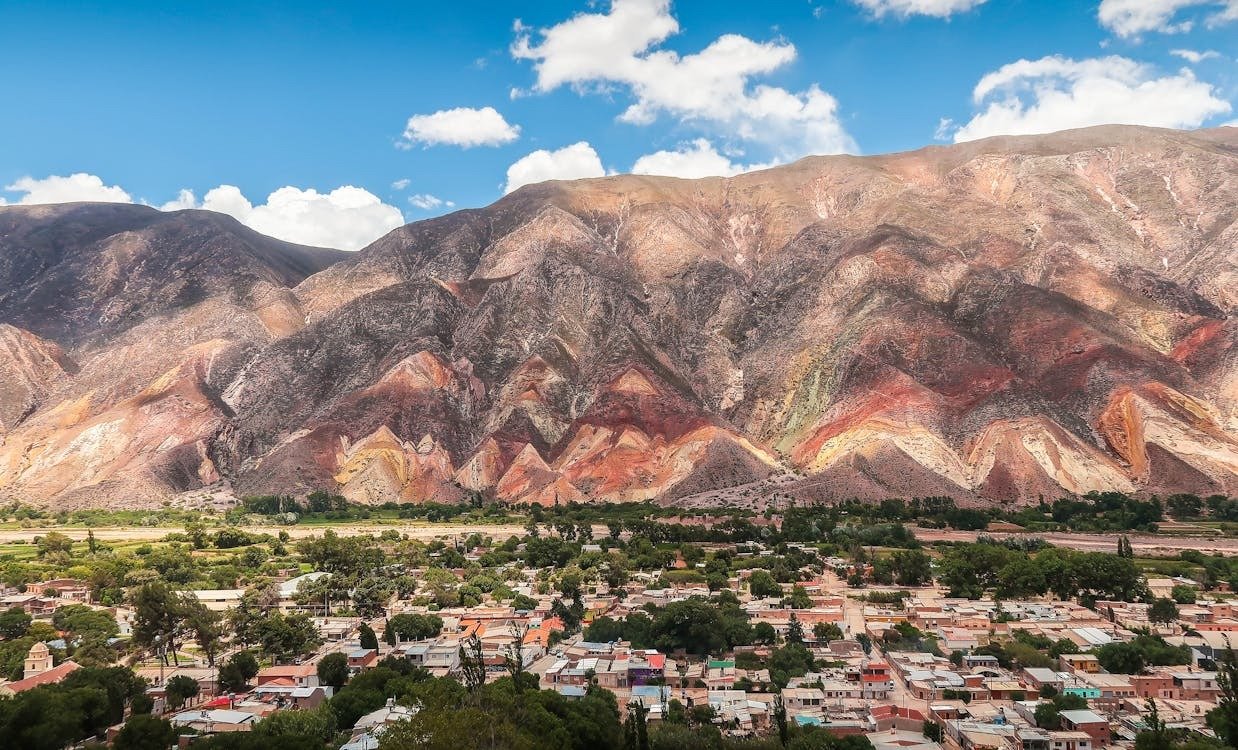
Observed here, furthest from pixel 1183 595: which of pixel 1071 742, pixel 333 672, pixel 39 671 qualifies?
pixel 39 671

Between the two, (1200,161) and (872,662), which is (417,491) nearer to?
(872,662)

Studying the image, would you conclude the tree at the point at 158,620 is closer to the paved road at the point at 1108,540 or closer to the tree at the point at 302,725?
the tree at the point at 302,725

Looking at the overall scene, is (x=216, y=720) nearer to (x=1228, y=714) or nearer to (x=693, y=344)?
(x=1228, y=714)

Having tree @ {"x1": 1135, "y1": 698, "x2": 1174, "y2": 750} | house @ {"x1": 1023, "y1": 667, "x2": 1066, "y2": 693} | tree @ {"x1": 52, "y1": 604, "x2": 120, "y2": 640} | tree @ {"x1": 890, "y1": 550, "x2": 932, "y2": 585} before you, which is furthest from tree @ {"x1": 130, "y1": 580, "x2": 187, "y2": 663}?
tree @ {"x1": 890, "y1": 550, "x2": 932, "y2": 585}

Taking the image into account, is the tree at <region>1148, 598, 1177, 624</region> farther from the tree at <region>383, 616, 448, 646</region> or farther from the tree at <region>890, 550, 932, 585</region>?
the tree at <region>383, 616, 448, 646</region>

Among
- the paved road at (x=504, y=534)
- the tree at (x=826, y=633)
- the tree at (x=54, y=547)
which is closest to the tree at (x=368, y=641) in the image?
the tree at (x=826, y=633)
